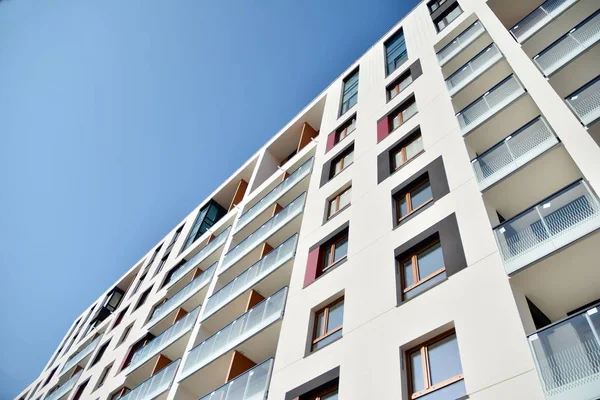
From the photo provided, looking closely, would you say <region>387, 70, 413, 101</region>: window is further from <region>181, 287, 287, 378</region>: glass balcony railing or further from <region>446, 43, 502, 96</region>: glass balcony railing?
<region>181, 287, 287, 378</region>: glass balcony railing

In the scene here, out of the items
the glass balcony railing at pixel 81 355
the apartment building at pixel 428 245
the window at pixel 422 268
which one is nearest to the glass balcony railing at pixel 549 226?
the apartment building at pixel 428 245

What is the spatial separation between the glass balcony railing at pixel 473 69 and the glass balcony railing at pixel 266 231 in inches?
284

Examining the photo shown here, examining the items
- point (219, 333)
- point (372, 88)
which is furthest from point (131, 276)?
point (372, 88)

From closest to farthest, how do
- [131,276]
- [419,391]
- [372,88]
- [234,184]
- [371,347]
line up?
[419,391], [371,347], [372,88], [234,184], [131,276]

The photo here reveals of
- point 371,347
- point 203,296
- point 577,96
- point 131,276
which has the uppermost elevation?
point 131,276

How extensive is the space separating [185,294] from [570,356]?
18973 mm

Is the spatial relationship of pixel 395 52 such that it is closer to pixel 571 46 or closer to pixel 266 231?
pixel 571 46

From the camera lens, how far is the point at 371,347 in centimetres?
985

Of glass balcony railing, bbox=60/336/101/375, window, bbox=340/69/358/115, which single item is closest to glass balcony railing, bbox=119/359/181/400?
glass balcony railing, bbox=60/336/101/375

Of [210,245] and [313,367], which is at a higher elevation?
[210,245]

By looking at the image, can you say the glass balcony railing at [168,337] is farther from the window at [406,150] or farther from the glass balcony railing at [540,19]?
the glass balcony railing at [540,19]

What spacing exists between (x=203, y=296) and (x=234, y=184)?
11386mm

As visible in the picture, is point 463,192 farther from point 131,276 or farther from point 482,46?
point 131,276

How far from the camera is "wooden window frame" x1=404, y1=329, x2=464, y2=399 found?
823 centimetres
